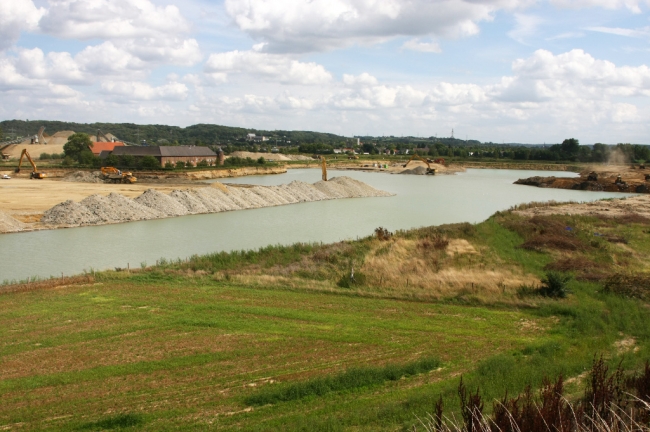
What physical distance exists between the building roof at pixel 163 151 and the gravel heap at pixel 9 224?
134ft

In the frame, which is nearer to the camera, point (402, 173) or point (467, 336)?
point (467, 336)

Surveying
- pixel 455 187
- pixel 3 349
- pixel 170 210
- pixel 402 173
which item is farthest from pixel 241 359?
pixel 402 173

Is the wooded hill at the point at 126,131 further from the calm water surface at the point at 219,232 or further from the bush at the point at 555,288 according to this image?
the bush at the point at 555,288

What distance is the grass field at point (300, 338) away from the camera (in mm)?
7727

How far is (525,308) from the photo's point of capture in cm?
1331

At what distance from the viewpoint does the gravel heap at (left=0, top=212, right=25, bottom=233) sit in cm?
2741

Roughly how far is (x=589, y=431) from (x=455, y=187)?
194ft

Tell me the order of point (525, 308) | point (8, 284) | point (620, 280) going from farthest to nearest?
1. point (8, 284)
2. point (620, 280)
3. point (525, 308)

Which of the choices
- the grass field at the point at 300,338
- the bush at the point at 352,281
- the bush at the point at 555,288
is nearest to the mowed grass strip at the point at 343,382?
the grass field at the point at 300,338

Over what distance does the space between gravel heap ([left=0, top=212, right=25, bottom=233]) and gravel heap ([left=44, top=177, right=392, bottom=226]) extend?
1567 mm

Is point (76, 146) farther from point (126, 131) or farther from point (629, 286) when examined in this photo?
point (126, 131)

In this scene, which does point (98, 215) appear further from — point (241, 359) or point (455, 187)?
point (455, 187)

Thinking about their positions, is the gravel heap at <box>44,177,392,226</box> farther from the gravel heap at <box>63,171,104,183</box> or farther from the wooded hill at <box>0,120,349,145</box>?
A: the wooded hill at <box>0,120,349,145</box>

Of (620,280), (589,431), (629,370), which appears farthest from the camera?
(620,280)
